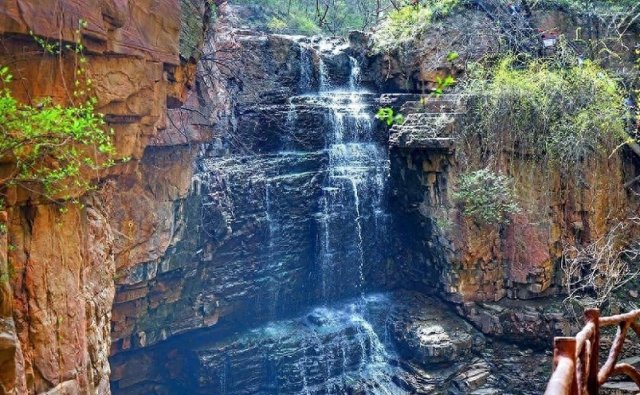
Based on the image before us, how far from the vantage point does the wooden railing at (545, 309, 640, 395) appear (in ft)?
5.39

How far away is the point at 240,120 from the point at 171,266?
3579 mm

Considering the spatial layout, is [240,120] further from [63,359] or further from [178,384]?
[63,359]

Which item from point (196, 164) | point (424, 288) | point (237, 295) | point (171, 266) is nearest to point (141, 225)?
point (171, 266)

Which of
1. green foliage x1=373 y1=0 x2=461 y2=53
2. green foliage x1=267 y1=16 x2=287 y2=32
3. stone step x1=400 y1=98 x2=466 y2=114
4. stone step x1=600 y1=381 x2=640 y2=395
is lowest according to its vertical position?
stone step x1=600 y1=381 x2=640 y2=395

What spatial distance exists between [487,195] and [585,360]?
25.4ft

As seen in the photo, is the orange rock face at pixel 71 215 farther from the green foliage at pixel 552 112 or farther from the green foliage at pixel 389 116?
the green foliage at pixel 552 112

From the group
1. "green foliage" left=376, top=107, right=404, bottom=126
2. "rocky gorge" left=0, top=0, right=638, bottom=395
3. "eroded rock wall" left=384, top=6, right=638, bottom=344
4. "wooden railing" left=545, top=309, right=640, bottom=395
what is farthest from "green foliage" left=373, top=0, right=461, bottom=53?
"wooden railing" left=545, top=309, right=640, bottom=395

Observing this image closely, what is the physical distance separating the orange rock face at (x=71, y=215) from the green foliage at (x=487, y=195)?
5865 mm

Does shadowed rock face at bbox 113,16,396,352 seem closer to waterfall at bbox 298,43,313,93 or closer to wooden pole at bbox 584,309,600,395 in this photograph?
waterfall at bbox 298,43,313,93

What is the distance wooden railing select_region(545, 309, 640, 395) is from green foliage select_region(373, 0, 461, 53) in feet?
31.2

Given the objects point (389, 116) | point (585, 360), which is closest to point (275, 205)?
point (389, 116)

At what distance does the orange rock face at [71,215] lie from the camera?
3.82 meters

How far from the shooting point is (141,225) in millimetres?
7707

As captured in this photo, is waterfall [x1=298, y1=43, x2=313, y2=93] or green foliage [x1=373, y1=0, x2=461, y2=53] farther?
waterfall [x1=298, y1=43, x2=313, y2=93]
